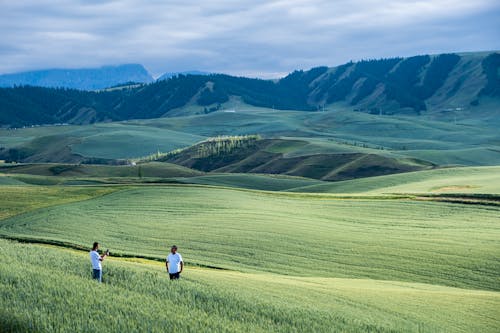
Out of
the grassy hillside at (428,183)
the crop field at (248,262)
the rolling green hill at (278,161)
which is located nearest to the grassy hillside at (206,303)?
the crop field at (248,262)

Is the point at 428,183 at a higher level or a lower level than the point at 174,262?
lower

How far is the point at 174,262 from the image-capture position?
24203 mm

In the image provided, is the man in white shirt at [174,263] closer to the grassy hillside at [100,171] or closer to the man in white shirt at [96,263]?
the man in white shirt at [96,263]

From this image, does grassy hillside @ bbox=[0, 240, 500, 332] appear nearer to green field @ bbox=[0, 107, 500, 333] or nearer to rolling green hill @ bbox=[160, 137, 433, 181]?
green field @ bbox=[0, 107, 500, 333]

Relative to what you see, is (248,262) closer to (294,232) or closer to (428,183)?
(294,232)

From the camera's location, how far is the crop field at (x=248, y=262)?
20438mm

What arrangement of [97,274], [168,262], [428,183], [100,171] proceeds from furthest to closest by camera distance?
1. [100,171]
2. [428,183]
3. [168,262]
4. [97,274]

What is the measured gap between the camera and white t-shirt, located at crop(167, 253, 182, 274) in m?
24.1

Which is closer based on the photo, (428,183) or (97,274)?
(97,274)

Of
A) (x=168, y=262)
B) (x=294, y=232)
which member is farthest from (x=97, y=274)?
(x=294, y=232)

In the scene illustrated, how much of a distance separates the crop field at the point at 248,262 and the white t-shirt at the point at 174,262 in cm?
51

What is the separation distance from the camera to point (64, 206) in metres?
58.2

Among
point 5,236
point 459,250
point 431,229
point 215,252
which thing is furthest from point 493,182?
point 5,236

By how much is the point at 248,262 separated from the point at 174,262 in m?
13.2
